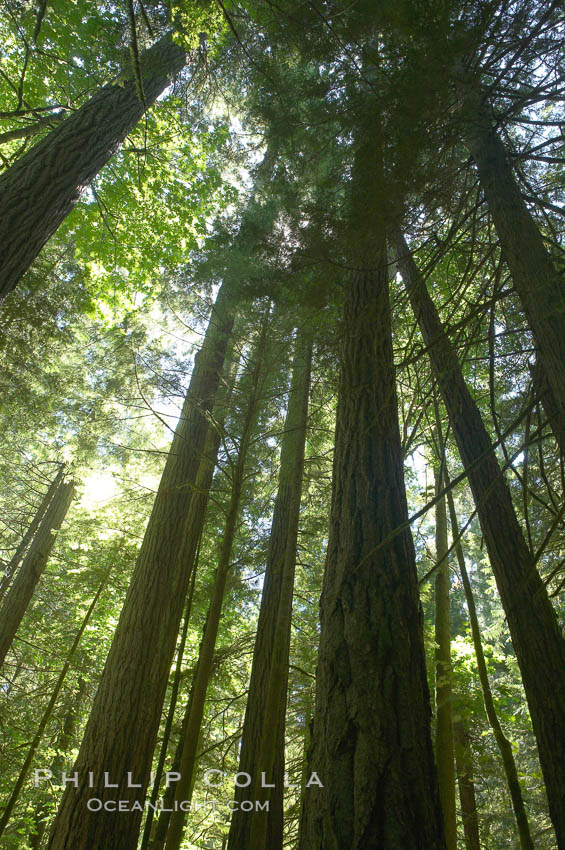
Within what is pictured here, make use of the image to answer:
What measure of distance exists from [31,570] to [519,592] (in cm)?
908

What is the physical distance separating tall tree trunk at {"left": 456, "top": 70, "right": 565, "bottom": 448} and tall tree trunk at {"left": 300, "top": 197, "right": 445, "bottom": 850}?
0.94 metres

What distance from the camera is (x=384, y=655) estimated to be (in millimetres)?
1949

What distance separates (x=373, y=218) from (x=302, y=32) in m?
1.76

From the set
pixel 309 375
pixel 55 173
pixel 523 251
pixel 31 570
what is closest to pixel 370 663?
pixel 523 251

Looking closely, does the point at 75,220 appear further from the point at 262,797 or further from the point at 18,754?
the point at 18,754

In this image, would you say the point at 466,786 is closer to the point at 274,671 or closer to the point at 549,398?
the point at 274,671

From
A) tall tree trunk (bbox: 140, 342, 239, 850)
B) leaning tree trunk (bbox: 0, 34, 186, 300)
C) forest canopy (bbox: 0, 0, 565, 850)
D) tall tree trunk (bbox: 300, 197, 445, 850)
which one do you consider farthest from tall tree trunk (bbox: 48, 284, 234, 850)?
leaning tree trunk (bbox: 0, 34, 186, 300)

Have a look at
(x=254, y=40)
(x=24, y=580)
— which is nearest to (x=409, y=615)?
(x=254, y=40)

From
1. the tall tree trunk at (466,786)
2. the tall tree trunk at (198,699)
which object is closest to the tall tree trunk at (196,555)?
the tall tree trunk at (198,699)

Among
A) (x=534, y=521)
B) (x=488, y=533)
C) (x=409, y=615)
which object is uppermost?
(x=534, y=521)

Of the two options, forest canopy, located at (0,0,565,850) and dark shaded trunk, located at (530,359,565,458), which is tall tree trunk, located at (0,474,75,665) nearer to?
forest canopy, located at (0,0,565,850)

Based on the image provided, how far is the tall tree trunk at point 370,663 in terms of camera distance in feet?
5.30

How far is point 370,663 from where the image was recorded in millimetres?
1935

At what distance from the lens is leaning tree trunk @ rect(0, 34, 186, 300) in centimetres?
A: 317
